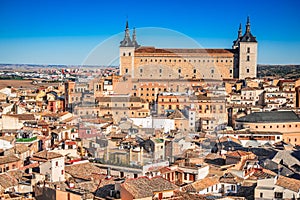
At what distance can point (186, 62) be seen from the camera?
22.4 m

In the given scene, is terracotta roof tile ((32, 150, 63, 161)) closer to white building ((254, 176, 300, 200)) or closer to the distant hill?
white building ((254, 176, 300, 200))

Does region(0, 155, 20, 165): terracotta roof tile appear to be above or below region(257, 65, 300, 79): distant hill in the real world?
below

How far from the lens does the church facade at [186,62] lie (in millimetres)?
20594

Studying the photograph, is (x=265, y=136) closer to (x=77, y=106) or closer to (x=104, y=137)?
(x=104, y=137)

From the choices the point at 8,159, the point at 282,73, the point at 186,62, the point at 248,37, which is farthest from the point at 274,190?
the point at 282,73

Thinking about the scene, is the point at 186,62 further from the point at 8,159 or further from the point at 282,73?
the point at 282,73

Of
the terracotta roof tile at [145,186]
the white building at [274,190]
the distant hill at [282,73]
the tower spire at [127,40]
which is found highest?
the tower spire at [127,40]

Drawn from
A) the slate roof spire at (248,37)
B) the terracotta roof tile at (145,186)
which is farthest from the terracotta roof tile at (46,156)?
the slate roof spire at (248,37)

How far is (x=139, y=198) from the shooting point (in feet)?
17.0

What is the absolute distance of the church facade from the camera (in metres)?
20.6

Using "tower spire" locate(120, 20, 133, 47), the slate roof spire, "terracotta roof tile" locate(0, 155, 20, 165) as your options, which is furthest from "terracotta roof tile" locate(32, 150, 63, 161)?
the slate roof spire

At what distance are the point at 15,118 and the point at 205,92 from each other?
23.6 ft

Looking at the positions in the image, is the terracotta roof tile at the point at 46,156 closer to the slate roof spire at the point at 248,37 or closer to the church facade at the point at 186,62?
the church facade at the point at 186,62

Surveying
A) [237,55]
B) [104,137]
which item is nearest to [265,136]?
[104,137]
